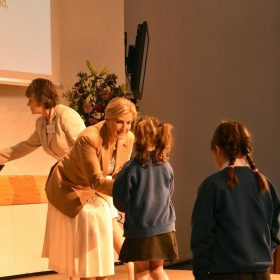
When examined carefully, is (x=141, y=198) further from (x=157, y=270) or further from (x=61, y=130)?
(x=61, y=130)

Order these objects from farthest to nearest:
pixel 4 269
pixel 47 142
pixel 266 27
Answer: pixel 266 27 → pixel 4 269 → pixel 47 142

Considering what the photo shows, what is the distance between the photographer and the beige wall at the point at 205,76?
736 centimetres

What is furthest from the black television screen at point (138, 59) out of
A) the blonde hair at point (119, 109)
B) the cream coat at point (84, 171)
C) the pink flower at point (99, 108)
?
the blonde hair at point (119, 109)

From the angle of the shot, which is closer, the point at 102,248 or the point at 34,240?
the point at 102,248

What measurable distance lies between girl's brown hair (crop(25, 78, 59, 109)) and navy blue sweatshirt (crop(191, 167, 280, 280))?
6.05 ft

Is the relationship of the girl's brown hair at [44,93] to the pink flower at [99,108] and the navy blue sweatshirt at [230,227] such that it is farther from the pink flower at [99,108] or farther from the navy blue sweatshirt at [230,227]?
the navy blue sweatshirt at [230,227]

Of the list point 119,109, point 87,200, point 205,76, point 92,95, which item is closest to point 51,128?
point 87,200

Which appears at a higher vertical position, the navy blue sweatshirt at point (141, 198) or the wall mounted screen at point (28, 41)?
the wall mounted screen at point (28, 41)

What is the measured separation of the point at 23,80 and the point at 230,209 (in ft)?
10.9

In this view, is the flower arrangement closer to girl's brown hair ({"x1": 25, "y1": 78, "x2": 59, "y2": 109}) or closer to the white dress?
girl's brown hair ({"x1": 25, "y1": 78, "x2": 59, "y2": 109})

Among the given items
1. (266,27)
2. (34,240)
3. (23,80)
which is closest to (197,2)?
(266,27)

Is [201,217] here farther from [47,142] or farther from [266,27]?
[266,27]

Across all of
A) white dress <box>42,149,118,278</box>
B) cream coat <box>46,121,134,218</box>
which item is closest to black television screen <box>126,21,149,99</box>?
cream coat <box>46,121,134,218</box>

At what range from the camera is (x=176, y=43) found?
748 cm
